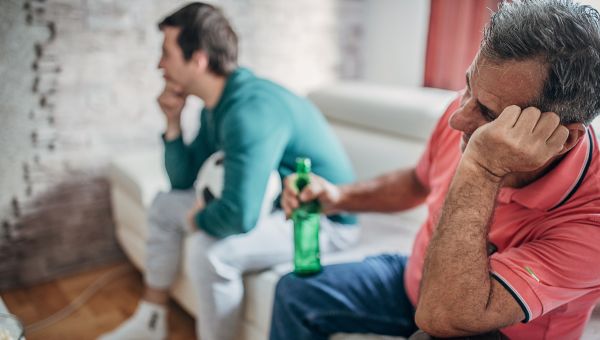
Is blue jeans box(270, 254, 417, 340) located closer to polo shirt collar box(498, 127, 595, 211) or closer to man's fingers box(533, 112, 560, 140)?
polo shirt collar box(498, 127, 595, 211)

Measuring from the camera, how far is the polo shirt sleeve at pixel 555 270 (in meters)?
0.89

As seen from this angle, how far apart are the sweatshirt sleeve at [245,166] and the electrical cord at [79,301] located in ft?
2.58

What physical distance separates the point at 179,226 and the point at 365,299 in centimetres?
74

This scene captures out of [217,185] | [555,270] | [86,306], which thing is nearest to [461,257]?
[555,270]

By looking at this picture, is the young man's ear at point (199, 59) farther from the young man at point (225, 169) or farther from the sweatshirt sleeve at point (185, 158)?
the sweatshirt sleeve at point (185, 158)

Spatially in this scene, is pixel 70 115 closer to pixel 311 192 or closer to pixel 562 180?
pixel 311 192

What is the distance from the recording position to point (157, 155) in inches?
87.9

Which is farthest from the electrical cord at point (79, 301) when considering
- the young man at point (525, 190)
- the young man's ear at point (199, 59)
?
the young man at point (525, 190)

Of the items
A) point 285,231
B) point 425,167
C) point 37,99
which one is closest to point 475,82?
point 425,167

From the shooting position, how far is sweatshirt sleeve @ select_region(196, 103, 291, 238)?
1.51 meters

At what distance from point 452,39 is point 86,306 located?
1782 millimetres

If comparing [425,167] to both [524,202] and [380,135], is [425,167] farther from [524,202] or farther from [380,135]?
[380,135]

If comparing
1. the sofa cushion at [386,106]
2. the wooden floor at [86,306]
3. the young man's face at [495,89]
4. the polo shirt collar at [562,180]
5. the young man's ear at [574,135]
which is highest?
the young man's face at [495,89]

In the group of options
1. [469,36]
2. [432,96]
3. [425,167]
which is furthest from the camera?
[469,36]
